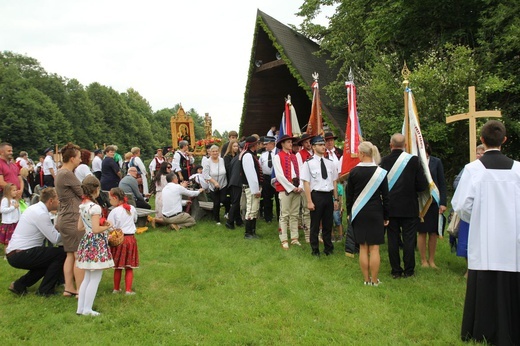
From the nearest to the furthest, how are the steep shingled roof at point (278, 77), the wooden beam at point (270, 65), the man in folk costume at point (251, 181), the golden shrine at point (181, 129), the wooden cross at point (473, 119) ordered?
1. the wooden cross at point (473, 119)
2. the man in folk costume at point (251, 181)
3. the steep shingled roof at point (278, 77)
4. the wooden beam at point (270, 65)
5. the golden shrine at point (181, 129)

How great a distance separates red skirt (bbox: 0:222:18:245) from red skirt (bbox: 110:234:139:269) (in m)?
2.63

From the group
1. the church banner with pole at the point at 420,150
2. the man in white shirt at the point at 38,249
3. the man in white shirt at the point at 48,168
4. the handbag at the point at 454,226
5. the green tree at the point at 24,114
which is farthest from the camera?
the green tree at the point at 24,114

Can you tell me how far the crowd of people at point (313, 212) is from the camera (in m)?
4.07

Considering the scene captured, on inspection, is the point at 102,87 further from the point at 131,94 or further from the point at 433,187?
the point at 433,187

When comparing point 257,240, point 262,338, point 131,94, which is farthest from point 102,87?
point 262,338

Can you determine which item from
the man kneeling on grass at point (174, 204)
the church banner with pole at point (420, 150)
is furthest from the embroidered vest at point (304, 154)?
the man kneeling on grass at point (174, 204)

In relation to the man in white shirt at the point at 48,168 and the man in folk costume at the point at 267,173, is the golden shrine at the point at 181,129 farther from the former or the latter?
the man in folk costume at the point at 267,173

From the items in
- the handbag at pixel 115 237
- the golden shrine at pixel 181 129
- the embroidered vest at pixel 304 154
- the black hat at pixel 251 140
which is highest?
the golden shrine at pixel 181 129

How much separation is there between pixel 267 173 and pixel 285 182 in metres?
2.14

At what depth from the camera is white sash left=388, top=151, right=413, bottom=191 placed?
20.2ft

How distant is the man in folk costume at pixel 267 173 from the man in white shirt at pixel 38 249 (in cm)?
494

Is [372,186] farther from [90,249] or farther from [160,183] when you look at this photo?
[160,183]

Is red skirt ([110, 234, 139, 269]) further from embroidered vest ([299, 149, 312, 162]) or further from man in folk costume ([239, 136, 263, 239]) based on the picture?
embroidered vest ([299, 149, 312, 162])

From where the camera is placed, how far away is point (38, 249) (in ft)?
18.9
